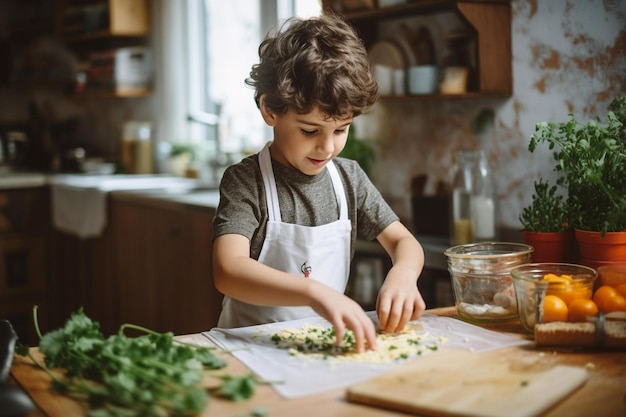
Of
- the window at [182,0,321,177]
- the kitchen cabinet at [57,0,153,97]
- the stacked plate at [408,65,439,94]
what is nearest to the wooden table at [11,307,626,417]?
the stacked plate at [408,65,439,94]

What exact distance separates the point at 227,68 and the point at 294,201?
2.60 metres

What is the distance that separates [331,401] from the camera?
1.02 m

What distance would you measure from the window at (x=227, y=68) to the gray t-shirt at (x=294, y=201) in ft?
6.18

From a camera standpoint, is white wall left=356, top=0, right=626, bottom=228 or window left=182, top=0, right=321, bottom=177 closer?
white wall left=356, top=0, right=626, bottom=228

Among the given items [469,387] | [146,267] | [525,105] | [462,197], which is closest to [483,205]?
[462,197]

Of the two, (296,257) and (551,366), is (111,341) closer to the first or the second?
(296,257)

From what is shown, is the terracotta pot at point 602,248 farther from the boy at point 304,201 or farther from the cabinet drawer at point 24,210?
the cabinet drawer at point 24,210

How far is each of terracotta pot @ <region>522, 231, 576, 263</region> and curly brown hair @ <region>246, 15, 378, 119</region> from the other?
0.44 m

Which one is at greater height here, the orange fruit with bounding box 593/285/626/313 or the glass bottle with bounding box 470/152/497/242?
the glass bottle with bounding box 470/152/497/242

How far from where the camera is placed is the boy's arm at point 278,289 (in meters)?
1.22

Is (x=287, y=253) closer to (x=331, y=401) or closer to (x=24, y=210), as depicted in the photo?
(x=331, y=401)

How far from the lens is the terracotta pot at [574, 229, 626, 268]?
59.1 inches

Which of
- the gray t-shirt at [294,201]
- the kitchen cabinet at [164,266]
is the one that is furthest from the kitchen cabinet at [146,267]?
the gray t-shirt at [294,201]

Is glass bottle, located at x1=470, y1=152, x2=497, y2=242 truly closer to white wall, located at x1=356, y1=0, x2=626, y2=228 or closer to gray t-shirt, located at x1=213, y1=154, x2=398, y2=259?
white wall, located at x1=356, y1=0, x2=626, y2=228
